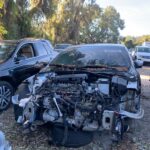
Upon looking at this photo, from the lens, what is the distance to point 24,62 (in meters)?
9.06

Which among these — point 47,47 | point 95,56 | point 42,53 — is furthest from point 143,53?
point 95,56

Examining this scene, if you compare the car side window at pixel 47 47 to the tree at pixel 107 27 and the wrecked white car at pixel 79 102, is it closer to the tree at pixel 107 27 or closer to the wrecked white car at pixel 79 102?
the wrecked white car at pixel 79 102

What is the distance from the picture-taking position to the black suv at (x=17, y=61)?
27.4ft

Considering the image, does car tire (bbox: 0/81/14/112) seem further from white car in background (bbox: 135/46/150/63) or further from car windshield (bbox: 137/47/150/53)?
car windshield (bbox: 137/47/150/53)

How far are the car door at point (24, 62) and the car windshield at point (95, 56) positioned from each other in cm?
104

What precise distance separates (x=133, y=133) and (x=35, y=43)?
415cm

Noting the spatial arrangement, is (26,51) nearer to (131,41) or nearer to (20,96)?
(20,96)

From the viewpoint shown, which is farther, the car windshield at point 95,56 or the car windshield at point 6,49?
the car windshield at point 6,49

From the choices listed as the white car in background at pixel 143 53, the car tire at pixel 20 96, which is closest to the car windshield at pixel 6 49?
the car tire at pixel 20 96

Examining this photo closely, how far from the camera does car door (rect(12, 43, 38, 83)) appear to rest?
880cm

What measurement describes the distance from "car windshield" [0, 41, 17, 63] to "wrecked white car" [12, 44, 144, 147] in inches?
69.2

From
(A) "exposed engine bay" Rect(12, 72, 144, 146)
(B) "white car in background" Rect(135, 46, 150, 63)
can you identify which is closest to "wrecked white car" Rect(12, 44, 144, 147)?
(A) "exposed engine bay" Rect(12, 72, 144, 146)

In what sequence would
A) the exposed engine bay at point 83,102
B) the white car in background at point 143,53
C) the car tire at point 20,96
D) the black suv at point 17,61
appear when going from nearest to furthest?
1. the exposed engine bay at point 83,102
2. the car tire at point 20,96
3. the black suv at point 17,61
4. the white car in background at point 143,53

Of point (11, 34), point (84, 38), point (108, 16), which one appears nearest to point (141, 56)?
point (11, 34)
